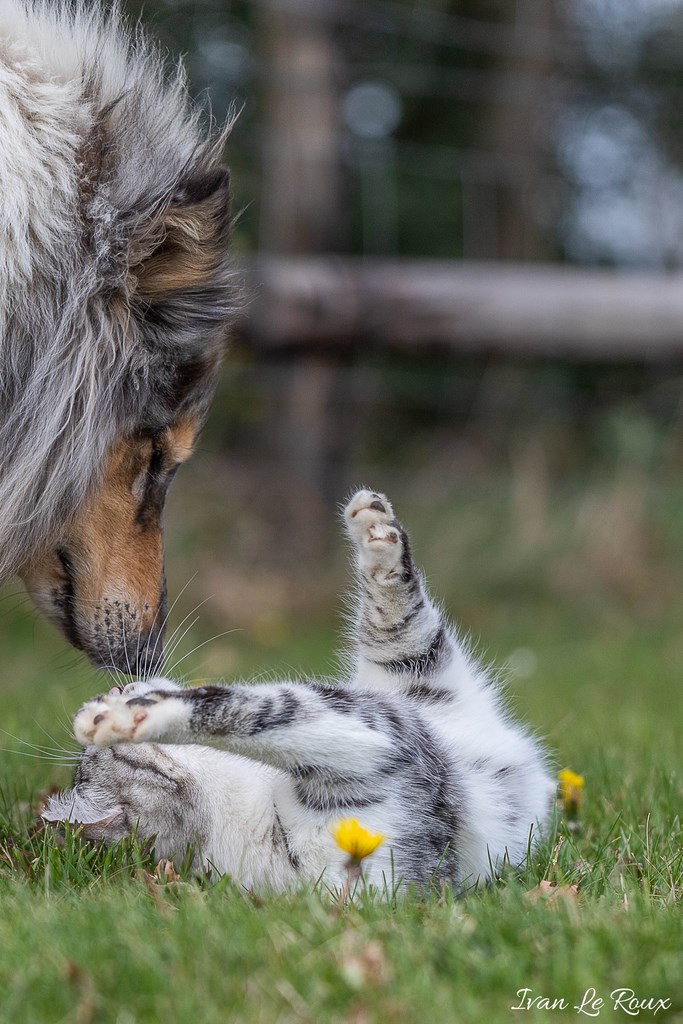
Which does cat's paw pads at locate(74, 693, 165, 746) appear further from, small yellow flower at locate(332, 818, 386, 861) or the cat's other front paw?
the cat's other front paw

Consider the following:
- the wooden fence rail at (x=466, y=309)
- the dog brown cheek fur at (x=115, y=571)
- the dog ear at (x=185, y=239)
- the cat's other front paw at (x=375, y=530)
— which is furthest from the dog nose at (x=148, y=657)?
the wooden fence rail at (x=466, y=309)

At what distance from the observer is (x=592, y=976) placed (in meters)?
1.71

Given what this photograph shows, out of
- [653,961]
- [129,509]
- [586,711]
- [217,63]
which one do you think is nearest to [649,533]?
[586,711]

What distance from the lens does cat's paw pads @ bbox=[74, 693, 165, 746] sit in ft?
6.69

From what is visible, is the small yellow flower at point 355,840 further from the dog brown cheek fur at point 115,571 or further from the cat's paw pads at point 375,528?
the dog brown cheek fur at point 115,571

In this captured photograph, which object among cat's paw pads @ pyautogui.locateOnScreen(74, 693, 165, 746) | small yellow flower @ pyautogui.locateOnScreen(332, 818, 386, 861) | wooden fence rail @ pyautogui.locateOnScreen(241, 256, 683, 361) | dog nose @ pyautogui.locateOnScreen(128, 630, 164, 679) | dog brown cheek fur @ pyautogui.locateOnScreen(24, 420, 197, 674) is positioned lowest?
small yellow flower @ pyautogui.locateOnScreen(332, 818, 386, 861)

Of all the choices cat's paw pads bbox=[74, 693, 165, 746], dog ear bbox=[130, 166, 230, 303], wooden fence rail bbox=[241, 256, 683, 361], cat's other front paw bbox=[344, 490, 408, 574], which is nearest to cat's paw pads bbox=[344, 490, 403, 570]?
cat's other front paw bbox=[344, 490, 408, 574]

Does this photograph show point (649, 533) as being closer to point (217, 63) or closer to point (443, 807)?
point (217, 63)

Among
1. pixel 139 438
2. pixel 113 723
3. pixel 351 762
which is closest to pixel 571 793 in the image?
pixel 351 762

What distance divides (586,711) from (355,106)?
28.2ft

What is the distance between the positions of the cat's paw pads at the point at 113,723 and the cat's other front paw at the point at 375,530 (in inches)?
35.8

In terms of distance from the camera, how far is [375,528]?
2.83 metres

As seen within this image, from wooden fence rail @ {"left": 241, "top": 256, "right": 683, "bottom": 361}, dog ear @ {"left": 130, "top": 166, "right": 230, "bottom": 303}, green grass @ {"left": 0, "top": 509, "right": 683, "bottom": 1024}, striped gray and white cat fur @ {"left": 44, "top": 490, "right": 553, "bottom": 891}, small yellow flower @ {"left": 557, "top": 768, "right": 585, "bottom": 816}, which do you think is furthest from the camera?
wooden fence rail @ {"left": 241, "top": 256, "right": 683, "bottom": 361}

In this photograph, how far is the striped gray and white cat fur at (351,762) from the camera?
7.31 ft
